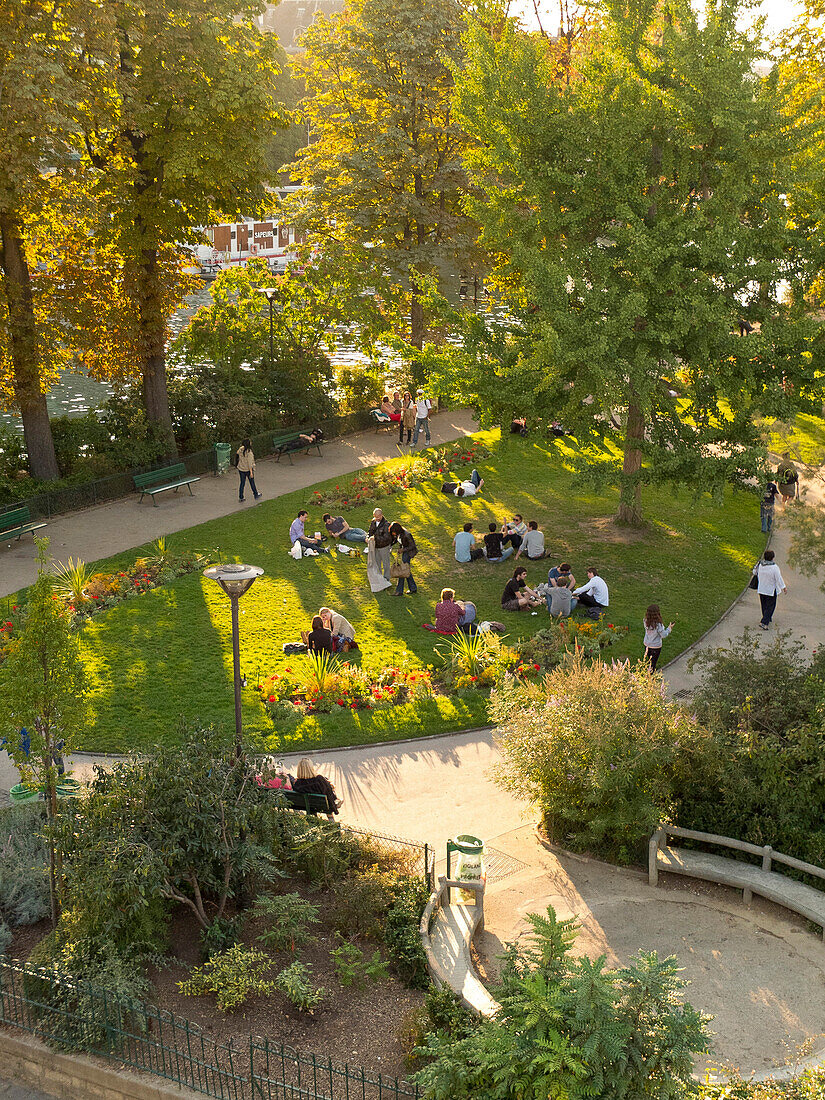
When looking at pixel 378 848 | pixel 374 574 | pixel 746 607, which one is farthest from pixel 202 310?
pixel 378 848

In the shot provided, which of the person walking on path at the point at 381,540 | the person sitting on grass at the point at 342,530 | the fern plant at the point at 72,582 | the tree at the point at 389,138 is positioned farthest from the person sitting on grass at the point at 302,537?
the tree at the point at 389,138

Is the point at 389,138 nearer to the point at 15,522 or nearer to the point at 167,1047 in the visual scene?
the point at 15,522

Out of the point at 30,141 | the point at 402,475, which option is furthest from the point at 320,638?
the point at 30,141

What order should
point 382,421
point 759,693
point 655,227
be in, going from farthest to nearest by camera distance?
point 382,421 → point 655,227 → point 759,693

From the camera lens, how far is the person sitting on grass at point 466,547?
1991 cm

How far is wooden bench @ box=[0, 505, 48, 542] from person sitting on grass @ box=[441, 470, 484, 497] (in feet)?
29.6

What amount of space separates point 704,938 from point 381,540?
32.4 feet

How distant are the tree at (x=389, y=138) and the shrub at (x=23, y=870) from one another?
21245 mm

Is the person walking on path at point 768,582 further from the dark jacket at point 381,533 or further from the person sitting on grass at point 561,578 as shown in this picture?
the dark jacket at point 381,533

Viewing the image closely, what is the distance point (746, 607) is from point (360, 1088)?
12550 millimetres

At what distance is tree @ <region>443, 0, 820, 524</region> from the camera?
16922mm

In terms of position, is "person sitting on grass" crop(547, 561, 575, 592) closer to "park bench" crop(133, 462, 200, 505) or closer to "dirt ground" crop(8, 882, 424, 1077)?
"dirt ground" crop(8, 882, 424, 1077)

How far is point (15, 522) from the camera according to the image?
70.0 ft

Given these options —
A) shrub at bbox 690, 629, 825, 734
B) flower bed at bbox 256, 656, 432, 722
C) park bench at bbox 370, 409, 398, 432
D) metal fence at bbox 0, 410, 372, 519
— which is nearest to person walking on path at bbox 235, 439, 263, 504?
metal fence at bbox 0, 410, 372, 519
